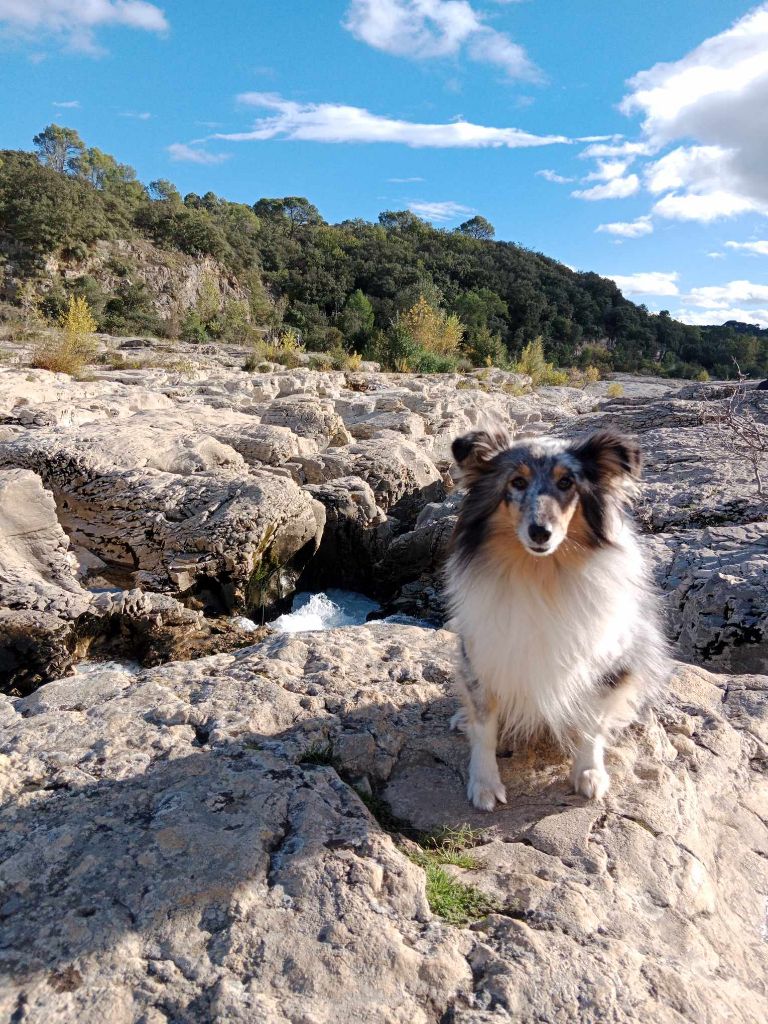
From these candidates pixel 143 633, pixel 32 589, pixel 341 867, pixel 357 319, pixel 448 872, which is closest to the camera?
pixel 341 867

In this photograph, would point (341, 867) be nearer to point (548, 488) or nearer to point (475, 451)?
point (548, 488)

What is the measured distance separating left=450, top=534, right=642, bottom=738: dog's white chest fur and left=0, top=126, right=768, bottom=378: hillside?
956 inches

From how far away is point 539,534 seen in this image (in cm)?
251

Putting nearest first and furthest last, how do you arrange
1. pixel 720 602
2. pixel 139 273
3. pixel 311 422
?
pixel 720 602 → pixel 311 422 → pixel 139 273

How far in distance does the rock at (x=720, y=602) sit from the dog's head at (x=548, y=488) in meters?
2.17

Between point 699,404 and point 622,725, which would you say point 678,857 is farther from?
point 699,404

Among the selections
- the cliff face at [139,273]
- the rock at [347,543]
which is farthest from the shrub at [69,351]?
the cliff face at [139,273]

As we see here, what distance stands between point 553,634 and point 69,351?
53.5 feet

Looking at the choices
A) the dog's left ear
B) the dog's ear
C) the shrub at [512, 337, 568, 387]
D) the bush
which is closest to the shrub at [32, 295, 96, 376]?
the bush

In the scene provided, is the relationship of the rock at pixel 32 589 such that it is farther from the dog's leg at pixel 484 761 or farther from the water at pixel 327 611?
the dog's leg at pixel 484 761

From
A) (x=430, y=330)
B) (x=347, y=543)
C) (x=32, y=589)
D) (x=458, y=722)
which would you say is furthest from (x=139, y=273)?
(x=458, y=722)

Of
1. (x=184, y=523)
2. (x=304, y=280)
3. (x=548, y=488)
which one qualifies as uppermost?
(x=304, y=280)

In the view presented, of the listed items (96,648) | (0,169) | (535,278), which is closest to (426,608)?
(96,648)

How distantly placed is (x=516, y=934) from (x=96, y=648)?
16.5ft
